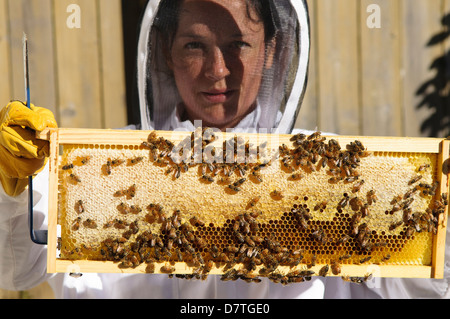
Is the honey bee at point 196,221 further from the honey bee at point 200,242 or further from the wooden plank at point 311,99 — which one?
the wooden plank at point 311,99

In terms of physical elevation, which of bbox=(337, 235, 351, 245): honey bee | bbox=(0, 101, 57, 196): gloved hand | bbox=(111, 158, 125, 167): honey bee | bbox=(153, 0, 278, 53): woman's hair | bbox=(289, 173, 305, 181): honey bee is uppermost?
bbox=(153, 0, 278, 53): woman's hair

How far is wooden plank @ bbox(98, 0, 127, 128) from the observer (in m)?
3.53

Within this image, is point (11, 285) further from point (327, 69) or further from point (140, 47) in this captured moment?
point (327, 69)

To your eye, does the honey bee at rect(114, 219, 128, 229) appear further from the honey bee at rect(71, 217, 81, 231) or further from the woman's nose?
the woman's nose

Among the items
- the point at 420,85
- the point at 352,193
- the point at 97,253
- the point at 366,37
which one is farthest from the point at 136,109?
the point at 420,85

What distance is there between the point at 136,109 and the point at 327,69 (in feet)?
6.15

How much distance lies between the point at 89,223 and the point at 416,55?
342cm

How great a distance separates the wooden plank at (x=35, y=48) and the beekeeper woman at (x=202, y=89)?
3.54 ft

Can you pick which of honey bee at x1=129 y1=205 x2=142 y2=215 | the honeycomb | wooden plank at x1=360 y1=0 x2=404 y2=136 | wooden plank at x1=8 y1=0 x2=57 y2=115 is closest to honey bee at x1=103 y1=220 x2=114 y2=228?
the honeycomb

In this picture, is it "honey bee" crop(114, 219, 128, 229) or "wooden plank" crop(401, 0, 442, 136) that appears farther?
"wooden plank" crop(401, 0, 442, 136)

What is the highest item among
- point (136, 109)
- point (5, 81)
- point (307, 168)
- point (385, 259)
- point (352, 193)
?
point (5, 81)

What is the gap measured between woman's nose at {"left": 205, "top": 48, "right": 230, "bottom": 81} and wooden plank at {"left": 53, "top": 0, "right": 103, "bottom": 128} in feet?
4.45

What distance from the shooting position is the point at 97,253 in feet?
6.91

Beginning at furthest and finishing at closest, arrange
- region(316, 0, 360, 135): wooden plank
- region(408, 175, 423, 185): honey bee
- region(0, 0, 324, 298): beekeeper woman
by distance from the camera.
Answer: region(316, 0, 360, 135): wooden plank
region(0, 0, 324, 298): beekeeper woman
region(408, 175, 423, 185): honey bee
